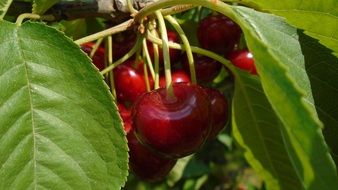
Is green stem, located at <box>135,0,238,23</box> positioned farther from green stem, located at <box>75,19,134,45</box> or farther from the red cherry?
the red cherry

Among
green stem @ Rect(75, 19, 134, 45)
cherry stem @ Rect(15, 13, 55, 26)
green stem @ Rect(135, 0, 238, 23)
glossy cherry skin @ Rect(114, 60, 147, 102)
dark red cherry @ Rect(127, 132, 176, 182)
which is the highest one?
green stem @ Rect(135, 0, 238, 23)

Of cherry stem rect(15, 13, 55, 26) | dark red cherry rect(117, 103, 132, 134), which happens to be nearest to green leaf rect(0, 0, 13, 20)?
cherry stem rect(15, 13, 55, 26)

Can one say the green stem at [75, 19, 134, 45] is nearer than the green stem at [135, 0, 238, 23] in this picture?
No

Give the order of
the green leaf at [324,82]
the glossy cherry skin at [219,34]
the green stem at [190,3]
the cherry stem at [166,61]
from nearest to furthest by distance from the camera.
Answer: the green stem at [190,3], the green leaf at [324,82], the cherry stem at [166,61], the glossy cherry skin at [219,34]

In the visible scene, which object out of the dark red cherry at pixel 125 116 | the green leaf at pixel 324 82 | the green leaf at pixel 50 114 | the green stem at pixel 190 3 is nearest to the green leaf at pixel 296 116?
the green stem at pixel 190 3

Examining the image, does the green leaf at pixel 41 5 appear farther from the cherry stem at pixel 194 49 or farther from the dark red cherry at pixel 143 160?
the dark red cherry at pixel 143 160
